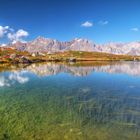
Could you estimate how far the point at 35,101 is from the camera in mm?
38844

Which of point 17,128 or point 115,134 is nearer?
point 115,134

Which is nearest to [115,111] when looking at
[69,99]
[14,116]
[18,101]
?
[69,99]

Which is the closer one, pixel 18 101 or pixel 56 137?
pixel 56 137

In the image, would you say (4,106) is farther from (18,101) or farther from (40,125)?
(40,125)

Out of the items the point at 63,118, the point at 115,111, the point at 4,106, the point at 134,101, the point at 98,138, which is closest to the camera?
the point at 98,138

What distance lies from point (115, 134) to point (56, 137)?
6.04 m

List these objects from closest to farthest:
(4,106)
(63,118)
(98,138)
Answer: (98,138) < (63,118) < (4,106)

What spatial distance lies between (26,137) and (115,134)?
902cm

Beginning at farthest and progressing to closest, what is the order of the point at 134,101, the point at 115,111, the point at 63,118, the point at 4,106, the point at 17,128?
the point at 134,101 → the point at 4,106 → the point at 115,111 → the point at 63,118 → the point at 17,128

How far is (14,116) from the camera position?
2980cm

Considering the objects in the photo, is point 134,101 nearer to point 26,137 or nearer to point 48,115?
point 48,115

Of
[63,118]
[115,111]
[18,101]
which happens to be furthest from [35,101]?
[115,111]

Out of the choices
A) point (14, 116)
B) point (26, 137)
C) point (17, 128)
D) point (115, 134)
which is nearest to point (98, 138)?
point (115, 134)

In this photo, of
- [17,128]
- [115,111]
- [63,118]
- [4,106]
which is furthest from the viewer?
[4,106]
